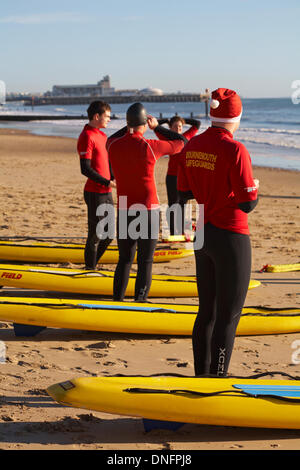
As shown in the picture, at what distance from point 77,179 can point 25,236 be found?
261 inches

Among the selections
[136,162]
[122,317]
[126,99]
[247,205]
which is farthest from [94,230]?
[126,99]

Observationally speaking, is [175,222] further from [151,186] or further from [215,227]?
[215,227]

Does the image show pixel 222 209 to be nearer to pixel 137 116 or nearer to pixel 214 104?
pixel 214 104

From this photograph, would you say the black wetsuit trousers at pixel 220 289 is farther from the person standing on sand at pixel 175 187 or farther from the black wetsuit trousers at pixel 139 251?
the person standing on sand at pixel 175 187

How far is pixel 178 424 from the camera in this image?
3.42 metres

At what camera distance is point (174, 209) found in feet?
29.1

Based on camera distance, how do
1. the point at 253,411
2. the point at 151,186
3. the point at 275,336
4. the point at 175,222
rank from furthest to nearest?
the point at 175,222 → the point at 275,336 → the point at 151,186 → the point at 253,411

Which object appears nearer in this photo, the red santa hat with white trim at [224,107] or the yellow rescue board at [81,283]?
the red santa hat with white trim at [224,107]

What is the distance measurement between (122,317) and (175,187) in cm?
386

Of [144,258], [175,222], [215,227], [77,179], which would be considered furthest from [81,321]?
[77,179]

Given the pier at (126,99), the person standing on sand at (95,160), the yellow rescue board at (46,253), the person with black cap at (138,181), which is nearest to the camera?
the person with black cap at (138,181)

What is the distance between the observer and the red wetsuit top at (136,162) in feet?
15.6

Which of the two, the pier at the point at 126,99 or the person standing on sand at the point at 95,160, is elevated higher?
the pier at the point at 126,99

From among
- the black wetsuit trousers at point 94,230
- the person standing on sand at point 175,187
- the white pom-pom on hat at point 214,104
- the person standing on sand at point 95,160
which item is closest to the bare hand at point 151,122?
the white pom-pom on hat at point 214,104
